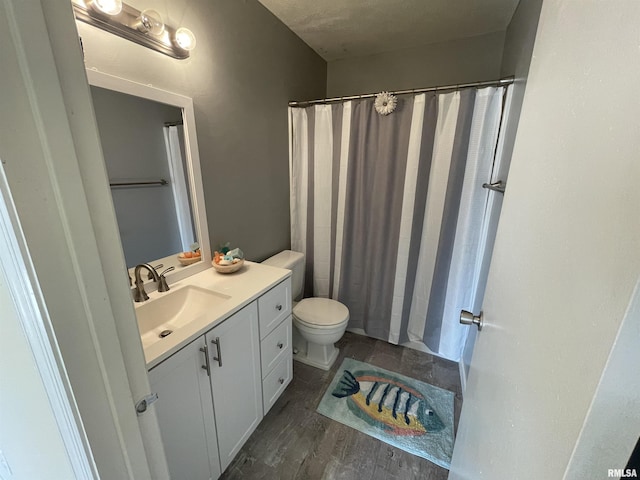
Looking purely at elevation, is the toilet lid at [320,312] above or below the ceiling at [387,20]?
below

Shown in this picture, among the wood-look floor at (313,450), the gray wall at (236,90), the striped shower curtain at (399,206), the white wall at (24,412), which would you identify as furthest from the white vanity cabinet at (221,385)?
the striped shower curtain at (399,206)

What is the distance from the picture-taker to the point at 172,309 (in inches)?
50.0

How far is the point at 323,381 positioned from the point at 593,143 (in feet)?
6.10

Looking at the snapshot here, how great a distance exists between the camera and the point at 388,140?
6.04 ft

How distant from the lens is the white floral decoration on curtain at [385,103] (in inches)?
68.9

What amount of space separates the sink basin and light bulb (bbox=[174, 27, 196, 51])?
113 centimetres

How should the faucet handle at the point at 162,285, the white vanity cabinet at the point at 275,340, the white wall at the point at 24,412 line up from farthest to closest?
the white vanity cabinet at the point at 275,340 → the faucet handle at the point at 162,285 → the white wall at the point at 24,412

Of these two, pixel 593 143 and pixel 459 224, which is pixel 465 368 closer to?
pixel 459 224

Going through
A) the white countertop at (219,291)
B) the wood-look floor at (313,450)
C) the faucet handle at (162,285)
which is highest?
the faucet handle at (162,285)

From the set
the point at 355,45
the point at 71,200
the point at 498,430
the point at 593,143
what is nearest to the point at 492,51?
the point at 355,45

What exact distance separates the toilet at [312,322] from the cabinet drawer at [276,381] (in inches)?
9.0

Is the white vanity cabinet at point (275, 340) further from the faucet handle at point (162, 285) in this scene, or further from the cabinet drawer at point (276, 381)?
the faucet handle at point (162, 285)

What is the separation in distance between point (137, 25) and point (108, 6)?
109 mm

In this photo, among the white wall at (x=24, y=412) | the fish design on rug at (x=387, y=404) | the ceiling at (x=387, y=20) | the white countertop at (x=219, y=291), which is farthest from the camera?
the ceiling at (x=387, y=20)
